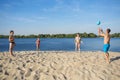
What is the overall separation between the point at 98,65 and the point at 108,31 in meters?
1.91

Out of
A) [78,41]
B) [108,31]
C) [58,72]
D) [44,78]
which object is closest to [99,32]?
[108,31]

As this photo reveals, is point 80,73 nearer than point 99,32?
Yes

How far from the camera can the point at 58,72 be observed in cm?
715

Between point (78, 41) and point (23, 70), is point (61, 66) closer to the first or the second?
point (23, 70)

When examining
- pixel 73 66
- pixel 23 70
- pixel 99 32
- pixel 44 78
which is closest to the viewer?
pixel 44 78

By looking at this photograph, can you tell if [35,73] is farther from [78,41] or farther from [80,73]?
[78,41]

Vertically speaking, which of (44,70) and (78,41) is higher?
(78,41)

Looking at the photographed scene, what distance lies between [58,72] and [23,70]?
1.49 metres

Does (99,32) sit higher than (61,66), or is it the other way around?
(99,32)

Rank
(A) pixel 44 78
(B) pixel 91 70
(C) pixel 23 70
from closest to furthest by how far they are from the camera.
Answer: (A) pixel 44 78 < (C) pixel 23 70 < (B) pixel 91 70

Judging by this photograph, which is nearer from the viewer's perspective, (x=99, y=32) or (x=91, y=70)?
(x=91, y=70)

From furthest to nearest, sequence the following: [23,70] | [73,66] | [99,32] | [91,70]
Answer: [99,32], [73,66], [91,70], [23,70]

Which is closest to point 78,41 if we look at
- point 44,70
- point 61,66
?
point 61,66

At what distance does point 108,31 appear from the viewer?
351 inches
